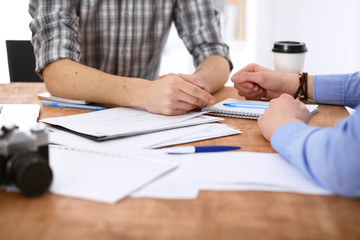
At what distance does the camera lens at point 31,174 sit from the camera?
65cm

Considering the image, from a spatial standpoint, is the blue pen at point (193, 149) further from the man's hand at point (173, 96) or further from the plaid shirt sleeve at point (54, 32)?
the plaid shirt sleeve at point (54, 32)

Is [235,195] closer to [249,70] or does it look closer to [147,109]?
[147,109]

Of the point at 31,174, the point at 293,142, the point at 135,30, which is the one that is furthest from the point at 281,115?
the point at 135,30

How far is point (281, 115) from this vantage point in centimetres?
95

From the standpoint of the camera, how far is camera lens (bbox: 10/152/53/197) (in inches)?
25.5

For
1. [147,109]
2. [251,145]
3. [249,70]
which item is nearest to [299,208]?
[251,145]

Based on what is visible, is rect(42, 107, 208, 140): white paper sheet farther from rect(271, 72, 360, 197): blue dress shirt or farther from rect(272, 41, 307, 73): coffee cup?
rect(272, 41, 307, 73): coffee cup

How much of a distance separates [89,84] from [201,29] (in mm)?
574

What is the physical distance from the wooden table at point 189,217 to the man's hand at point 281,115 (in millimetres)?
251

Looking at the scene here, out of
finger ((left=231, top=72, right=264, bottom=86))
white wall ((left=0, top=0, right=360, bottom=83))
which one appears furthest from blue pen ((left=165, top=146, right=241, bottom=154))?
white wall ((left=0, top=0, right=360, bottom=83))

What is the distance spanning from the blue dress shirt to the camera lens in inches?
16.5

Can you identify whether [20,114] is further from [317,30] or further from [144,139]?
[317,30]

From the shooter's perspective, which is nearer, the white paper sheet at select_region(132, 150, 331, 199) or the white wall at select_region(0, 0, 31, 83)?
the white paper sheet at select_region(132, 150, 331, 199)

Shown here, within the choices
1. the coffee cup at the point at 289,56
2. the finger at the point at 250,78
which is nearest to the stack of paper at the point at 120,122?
the finger at the point at 250,78
